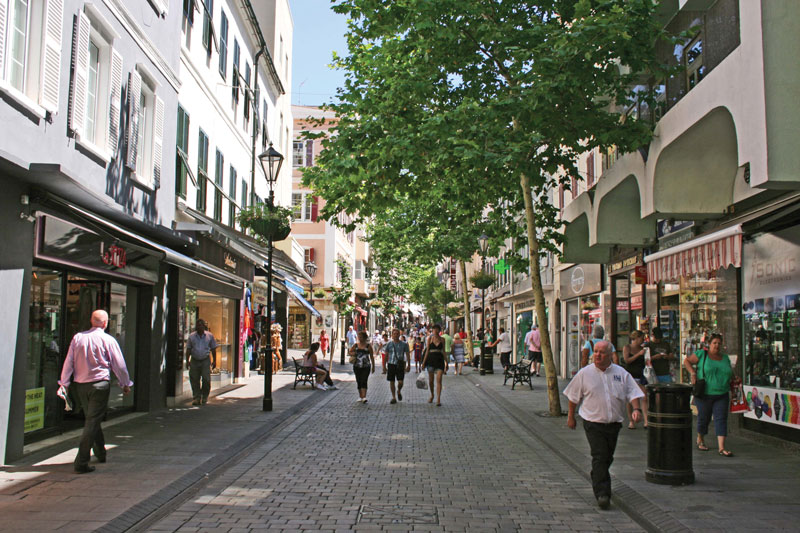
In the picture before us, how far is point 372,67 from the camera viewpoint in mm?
15383

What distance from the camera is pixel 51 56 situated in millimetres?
9320

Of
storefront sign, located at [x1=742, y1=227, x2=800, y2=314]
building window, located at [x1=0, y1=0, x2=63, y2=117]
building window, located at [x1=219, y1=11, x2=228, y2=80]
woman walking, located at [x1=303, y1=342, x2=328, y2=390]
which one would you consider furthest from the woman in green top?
building window, located at [x1=219, y1=11, x2=228, y2=80]

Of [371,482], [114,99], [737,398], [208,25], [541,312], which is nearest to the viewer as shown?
[371,482]

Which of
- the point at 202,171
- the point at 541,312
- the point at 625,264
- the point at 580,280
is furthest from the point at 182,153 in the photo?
the point at 580,280

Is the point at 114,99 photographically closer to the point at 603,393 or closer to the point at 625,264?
the point at 603,393

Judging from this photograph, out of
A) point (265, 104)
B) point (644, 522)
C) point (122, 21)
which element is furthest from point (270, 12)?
point (644, 522)

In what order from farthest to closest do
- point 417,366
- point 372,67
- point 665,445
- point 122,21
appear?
point 417,366
point 372,67
point 122,21
point 665,445

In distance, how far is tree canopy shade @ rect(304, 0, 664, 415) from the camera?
12.0 meters

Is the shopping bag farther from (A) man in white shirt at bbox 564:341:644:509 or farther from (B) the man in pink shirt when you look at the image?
(B) the man in pink shirt

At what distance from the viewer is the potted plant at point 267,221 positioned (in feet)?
51.0

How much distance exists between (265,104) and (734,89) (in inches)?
786

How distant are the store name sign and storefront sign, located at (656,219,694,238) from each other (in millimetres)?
10344

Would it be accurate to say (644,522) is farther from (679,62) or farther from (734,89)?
(679,62)

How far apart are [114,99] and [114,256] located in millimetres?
2667
